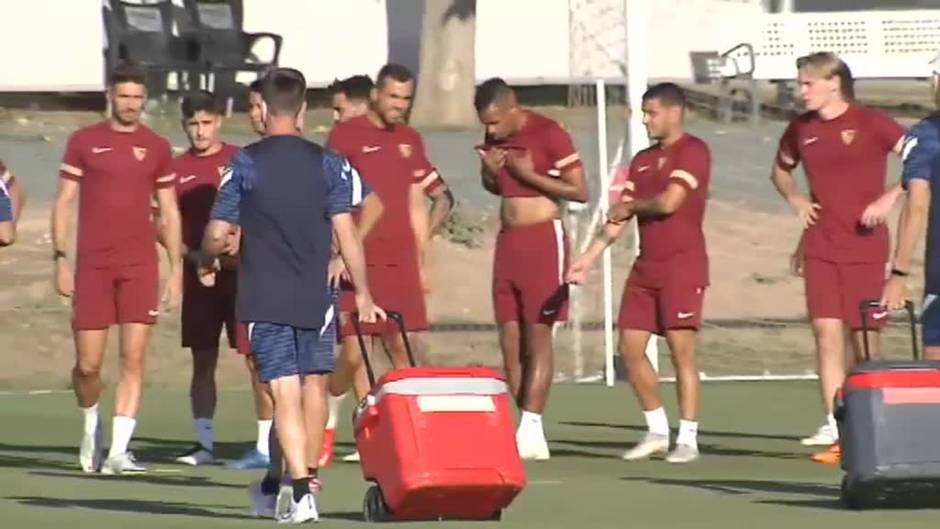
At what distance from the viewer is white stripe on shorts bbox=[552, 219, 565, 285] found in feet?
50.2

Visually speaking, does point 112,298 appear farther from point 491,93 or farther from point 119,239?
point 491,93

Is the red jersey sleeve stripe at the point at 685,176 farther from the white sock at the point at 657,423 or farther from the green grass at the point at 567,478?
the green grass at the point at 567,478

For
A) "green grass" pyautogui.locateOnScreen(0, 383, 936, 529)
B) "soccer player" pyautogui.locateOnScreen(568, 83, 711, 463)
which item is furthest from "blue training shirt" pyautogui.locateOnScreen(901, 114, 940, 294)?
"soccer player" pyautogui.locateOnScreen(568, 83, 711, 463)

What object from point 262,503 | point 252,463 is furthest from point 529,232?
point 262,503

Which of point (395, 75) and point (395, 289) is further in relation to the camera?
point (395, 289)

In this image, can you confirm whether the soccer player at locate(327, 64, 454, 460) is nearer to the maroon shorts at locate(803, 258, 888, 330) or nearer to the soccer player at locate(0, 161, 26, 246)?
the maroon shorts at locate(803, 258, 888, 330)

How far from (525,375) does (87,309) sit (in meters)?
2.40

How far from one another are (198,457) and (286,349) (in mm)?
3369

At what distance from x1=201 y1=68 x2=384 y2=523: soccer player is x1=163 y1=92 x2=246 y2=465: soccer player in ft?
10.6

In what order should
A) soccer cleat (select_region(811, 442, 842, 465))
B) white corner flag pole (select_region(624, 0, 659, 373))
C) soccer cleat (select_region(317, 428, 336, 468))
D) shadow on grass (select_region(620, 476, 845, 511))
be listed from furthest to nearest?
white corner flag pole (select_region(624, 0, 659, 373)) → soccer cleat (select_region(811, 442, 842, 465)) → soccer cleat (select_region(317, 428, 336, 468)) → shadow on grass (select_region(620, 476, 845, 511))

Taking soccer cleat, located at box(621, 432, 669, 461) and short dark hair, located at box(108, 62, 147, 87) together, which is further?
soccer cleat, located at box(621, 432, 669, 461)

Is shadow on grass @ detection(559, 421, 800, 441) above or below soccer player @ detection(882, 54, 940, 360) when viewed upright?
below

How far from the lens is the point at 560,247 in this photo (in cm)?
1540

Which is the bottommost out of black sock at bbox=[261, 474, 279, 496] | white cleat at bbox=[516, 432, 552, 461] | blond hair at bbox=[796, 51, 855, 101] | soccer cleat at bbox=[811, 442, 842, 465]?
soccer cleat at bbox=[811, 442, 842, 465]
